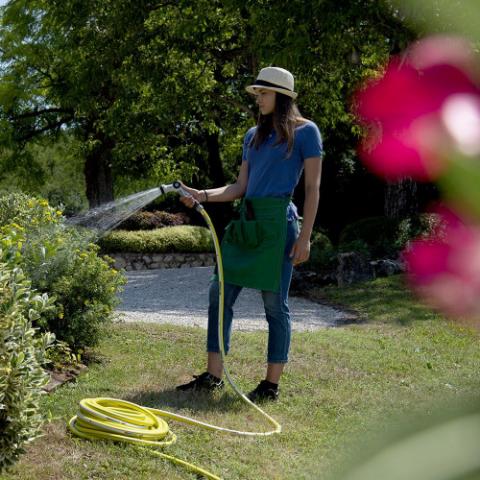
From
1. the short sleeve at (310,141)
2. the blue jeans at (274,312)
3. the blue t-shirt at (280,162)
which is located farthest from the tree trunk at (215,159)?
the short sleeve at (310,141)

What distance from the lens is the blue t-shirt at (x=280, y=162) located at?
3797 mm

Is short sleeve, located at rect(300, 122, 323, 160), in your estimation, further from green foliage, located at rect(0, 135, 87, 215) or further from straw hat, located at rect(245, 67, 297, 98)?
green foliage, located at rect(0, 135, 87, 215)

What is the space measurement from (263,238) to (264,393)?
0.84 m

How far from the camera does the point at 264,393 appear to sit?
4.12 meters

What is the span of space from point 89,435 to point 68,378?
108 centimetres

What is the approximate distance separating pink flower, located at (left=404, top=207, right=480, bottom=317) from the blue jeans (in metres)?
3.67

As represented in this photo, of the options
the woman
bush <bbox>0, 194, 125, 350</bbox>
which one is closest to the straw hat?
the woman

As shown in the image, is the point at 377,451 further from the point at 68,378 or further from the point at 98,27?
the point at 98,27

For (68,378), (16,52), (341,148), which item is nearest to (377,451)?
(68,378)

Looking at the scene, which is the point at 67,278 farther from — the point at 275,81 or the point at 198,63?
the point at 198,63

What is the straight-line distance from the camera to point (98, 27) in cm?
1347

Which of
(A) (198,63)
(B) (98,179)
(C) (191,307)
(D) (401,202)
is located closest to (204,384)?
(C) (191,307)

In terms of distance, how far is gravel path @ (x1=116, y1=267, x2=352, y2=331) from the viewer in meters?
7.53

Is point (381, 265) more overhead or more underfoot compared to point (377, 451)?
more underfoot
